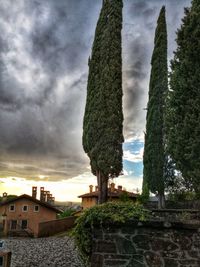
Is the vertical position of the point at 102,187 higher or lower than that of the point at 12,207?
higher

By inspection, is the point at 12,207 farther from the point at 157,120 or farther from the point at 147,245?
the point at 147,245

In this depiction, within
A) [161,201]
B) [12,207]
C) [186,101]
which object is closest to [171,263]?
[186,101]

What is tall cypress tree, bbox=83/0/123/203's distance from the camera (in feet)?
81.5

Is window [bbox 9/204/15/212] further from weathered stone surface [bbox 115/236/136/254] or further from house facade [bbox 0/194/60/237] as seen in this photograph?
weathered stone surface [bbox 115/236/136/254]

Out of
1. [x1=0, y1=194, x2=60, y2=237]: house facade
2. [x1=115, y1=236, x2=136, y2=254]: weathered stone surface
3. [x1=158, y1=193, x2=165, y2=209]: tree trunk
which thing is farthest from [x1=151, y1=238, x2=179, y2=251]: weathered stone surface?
[x1=0, y1=194, x2=60, y2=237]: house facade

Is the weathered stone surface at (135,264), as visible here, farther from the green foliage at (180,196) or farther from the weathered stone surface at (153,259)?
the green foliage at (180,196)

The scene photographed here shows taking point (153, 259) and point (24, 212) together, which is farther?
point (24, 212)

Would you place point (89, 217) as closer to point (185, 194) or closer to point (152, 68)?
point (185, 194)

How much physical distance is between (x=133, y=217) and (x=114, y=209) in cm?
60

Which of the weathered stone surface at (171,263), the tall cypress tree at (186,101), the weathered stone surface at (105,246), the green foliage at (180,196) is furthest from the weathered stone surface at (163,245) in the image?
the green foliage at (180,196)

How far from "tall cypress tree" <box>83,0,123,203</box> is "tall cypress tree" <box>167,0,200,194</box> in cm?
869

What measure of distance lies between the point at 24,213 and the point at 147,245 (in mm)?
39420

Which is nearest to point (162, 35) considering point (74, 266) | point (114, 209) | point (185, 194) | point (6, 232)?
point (185, 194)

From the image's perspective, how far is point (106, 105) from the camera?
25.5m
